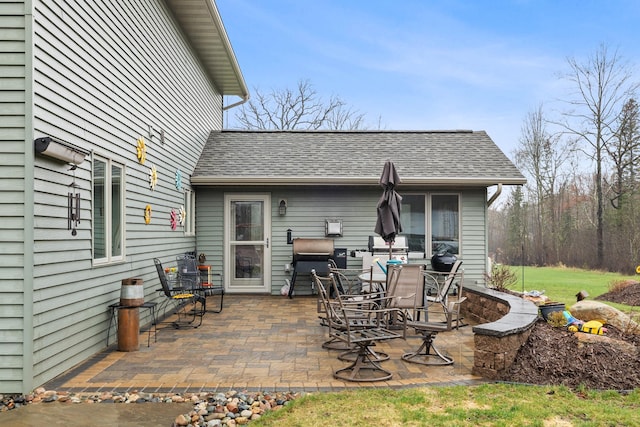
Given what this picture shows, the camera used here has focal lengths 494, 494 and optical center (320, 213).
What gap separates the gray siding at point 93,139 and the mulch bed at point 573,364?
393 centimetres

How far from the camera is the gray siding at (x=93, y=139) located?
409 cm

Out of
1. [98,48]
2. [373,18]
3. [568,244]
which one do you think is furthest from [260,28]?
[98,48]

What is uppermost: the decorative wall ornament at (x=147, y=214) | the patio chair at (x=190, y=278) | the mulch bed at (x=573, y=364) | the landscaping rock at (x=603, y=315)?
the decorative wall ornament at (x=147, y=214)

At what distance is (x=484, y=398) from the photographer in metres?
3.76

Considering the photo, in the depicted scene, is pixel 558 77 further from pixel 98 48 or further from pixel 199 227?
pixel 98 48

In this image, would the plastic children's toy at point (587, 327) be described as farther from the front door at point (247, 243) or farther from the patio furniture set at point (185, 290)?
the front door at point (247, 243)

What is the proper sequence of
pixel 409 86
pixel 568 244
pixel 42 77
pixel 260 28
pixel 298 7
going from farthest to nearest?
1. pixel 260 28
2. pixel 409 86
3. pixel 298 7
4. pixel 568 244
5. pixel 42 77

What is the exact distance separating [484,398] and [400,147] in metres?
7.60

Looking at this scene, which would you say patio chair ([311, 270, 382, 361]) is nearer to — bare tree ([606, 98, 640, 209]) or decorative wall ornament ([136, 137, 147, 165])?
decorative wall ornament ([136, 137, 147, 165])

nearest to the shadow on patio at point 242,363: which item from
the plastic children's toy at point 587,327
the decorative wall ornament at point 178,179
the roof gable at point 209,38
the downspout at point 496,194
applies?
the plastic children's toy at point 587,327

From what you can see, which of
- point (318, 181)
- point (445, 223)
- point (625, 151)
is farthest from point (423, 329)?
point (625, 151)

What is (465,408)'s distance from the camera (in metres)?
3.55

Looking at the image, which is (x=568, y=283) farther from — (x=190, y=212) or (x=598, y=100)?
(x=190, y=212)

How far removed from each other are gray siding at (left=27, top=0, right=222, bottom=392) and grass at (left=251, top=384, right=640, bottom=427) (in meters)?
2.26
